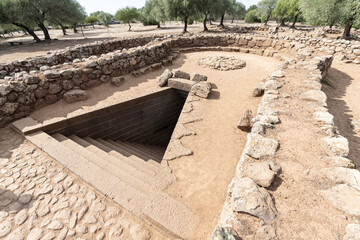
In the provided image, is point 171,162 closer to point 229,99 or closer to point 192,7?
point 229,99

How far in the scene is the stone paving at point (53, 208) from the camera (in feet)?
7.38

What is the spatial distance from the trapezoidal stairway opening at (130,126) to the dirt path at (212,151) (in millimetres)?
1831

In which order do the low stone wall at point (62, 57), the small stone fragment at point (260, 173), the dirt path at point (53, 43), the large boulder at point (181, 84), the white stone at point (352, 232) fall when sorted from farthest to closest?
the dirt path at point (53, 43)
the low stone wall at point (62, 57)
the large boulder at point (181, 84)
the small stone fragment at point (260, 173)
the white stone at point (352, 232)

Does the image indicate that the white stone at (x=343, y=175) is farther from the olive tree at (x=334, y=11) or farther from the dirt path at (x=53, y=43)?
the olive tree at (x=334, y=11)

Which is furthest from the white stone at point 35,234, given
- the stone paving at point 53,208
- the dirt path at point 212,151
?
the dirt path at point 212,151

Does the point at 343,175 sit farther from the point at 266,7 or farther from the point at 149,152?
the point at 266,7

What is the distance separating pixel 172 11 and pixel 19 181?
23.2 metres

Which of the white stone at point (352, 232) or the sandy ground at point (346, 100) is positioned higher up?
the white stone at point (352, 232)

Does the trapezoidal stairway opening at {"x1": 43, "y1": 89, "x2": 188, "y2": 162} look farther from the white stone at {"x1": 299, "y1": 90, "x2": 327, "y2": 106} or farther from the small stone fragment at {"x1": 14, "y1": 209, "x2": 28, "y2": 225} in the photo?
the white stone at {"x1": 299, "y1": 90, "x2": 327, "y2": 106}

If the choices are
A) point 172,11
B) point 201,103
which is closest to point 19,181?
point 201,103

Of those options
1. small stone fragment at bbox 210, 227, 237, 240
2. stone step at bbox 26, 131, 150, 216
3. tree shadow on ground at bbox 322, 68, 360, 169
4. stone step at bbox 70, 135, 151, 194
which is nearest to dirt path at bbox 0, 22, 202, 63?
stone step at bbox 26, 131, 150, 216

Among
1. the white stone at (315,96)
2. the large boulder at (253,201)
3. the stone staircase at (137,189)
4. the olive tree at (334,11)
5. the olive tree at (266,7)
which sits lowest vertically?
the stone staircase at (137,189)

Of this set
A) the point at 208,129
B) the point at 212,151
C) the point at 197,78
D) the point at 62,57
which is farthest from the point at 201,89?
the point at 62,57

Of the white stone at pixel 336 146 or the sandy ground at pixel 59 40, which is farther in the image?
the sandy ground at pixel 59 40
